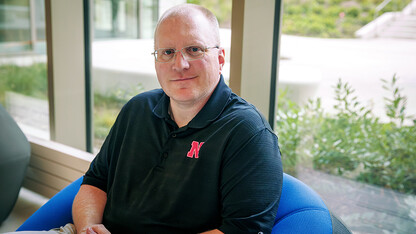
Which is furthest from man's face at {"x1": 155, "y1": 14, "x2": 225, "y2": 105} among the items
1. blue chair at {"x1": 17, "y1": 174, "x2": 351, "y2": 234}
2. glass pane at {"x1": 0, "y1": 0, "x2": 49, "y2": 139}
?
glass pane at {"x1": 0, "y1": 0, "x2": 49, "y2": 139}

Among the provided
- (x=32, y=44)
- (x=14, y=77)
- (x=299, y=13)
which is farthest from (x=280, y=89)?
(x=14, y=77)

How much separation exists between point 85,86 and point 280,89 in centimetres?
178

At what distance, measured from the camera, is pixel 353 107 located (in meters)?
2.21

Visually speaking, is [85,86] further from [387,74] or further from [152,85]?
[387,74]

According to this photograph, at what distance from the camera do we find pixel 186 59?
1542 mm

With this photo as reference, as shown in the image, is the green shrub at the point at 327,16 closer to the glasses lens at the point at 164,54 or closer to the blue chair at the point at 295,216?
the blue chair at the point at 295,216

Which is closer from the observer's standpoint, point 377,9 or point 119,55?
point 377,9

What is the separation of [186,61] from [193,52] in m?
0.04

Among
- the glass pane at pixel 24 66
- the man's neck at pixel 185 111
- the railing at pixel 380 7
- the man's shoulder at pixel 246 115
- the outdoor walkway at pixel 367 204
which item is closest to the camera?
the man's shoulder at pixel 246 115

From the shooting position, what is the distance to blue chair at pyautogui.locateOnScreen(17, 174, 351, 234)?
1521mm

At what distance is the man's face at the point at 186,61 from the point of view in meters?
1.53

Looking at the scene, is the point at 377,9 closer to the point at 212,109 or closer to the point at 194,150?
the point at 212,109

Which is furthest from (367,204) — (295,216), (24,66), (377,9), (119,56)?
(24,66)

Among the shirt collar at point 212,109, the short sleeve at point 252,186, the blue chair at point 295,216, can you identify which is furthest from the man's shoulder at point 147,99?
the blue chair at point 295,216
